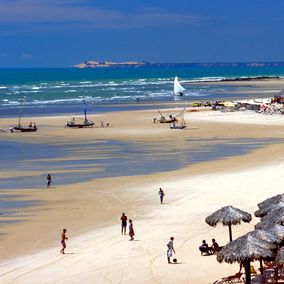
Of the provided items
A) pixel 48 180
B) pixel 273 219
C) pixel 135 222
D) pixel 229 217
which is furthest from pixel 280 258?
pixel 48 180

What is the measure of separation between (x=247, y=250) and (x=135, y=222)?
8904 millimetres

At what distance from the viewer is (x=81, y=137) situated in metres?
51.6

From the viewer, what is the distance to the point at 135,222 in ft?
79.2

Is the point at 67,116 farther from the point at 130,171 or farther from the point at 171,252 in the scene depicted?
the point at 171,252

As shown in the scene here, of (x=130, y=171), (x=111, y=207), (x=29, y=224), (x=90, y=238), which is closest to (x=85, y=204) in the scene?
(x=111, y=207)

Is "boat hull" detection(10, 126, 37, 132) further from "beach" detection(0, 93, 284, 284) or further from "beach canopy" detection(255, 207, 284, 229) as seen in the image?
"beach canopy" detection(255, 207, 284, 229)

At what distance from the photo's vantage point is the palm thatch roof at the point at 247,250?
50.9 feet

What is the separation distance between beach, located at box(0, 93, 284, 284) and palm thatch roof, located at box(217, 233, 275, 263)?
1.84 metres

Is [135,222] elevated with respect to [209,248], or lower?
elevated

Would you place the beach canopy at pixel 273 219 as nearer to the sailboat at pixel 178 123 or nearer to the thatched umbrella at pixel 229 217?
the thatched umbrella at pixel 229 217

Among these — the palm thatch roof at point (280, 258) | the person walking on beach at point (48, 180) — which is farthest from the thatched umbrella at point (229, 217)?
→ the person walking on beach at point (48, 180)

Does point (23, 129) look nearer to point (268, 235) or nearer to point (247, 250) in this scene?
point (268, 235)

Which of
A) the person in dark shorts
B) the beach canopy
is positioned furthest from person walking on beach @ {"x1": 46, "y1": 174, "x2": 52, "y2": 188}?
the beach canopy

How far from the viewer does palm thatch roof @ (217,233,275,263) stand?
50.9ft
